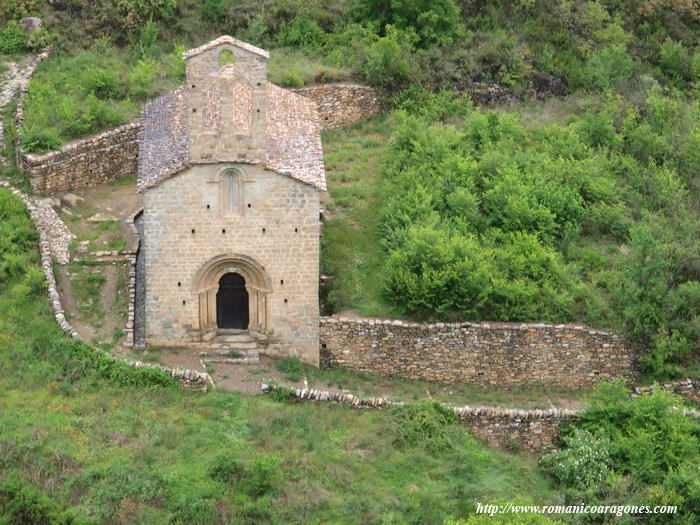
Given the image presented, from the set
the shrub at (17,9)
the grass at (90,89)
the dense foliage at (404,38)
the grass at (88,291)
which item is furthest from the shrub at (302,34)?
the grass at (88,291)

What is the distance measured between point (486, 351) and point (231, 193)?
24.0ft

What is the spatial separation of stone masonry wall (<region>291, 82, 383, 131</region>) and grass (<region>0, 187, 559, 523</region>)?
49.7ft

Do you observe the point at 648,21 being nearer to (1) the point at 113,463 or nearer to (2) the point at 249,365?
(2) the point at 249,365

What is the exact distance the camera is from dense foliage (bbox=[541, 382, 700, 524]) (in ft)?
69.7

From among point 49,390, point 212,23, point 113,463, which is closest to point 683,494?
point 113,463

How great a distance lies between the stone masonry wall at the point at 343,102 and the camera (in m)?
37.1

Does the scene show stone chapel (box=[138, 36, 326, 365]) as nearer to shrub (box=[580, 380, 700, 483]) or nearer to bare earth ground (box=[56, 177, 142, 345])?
bare earth ground (box=[56, 177, 142, 345])

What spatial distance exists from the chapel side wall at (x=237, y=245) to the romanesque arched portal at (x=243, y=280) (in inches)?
5.7

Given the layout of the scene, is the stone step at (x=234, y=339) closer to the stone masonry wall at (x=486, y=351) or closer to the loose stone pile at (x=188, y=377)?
the stone masonry wall at (x=486, y=351)

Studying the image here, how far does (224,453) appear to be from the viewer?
67.8 ft

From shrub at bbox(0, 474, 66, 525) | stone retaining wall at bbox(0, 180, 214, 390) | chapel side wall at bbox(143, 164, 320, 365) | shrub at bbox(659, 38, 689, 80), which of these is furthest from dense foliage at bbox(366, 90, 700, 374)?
shrub at bbox(0, 474, 66, 525)

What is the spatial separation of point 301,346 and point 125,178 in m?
10.1

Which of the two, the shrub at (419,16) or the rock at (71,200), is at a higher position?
the shrub at (419,16)

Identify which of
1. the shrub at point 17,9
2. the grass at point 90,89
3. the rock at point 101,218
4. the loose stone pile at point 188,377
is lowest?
the loose stone pile at point 188,377
